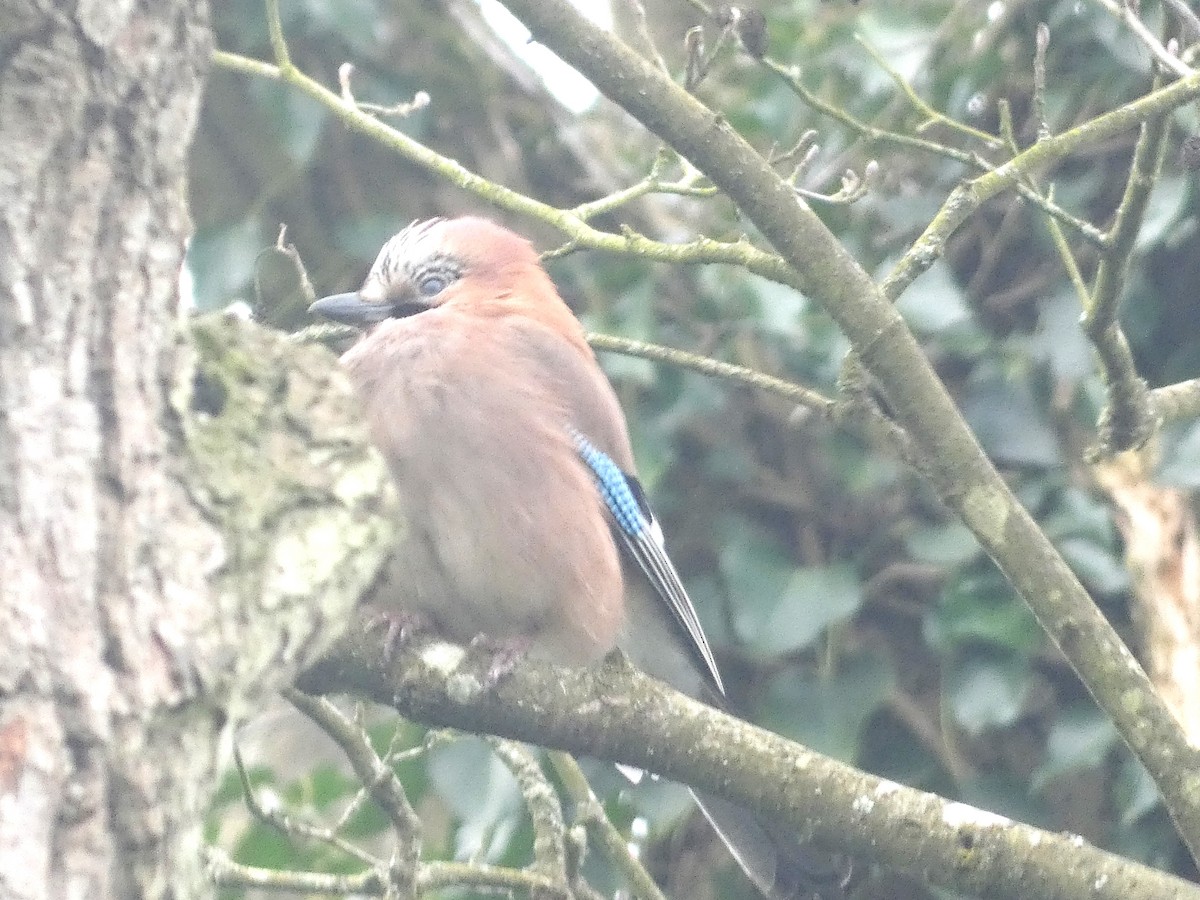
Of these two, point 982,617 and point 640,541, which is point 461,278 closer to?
point 640,541

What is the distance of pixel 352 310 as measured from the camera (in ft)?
11.4

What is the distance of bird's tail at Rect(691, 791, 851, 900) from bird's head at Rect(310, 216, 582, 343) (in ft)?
3.41

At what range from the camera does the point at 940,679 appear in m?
3.71

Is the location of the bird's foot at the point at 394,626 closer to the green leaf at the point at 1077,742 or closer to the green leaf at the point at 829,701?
the green leaf at the point at 829,701

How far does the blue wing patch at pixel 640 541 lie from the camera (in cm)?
335

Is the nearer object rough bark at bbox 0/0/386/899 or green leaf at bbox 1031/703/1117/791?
rough bark at bbox 0/0/386/899

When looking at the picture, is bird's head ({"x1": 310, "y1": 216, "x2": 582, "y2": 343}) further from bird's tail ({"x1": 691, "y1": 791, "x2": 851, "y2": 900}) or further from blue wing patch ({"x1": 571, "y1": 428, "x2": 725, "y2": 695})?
bird's tail ({"x1": 691, "y1": 791, "x2": 851, "y2": 900})

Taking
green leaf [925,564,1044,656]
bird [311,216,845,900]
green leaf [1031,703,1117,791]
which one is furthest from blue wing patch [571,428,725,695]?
green leaf [1031,703,1117,791]

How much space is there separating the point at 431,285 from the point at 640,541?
750 mm

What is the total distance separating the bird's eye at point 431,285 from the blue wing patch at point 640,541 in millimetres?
545

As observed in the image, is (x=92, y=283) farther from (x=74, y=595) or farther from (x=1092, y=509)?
(x=1092, y=509)

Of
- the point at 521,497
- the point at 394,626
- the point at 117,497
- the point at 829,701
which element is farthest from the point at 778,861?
the point at 117,497

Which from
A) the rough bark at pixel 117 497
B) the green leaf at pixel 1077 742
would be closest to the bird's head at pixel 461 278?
the green leaf at pixel 1077 742

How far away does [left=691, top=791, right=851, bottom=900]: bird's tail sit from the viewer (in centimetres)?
318
